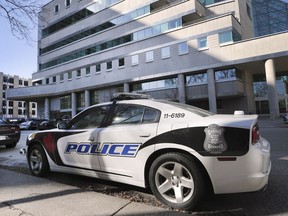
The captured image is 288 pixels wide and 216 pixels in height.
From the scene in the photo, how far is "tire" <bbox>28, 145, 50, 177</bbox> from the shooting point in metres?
5.29

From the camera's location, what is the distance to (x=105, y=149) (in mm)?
4195

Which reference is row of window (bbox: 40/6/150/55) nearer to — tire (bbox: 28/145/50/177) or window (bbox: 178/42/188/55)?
window (bbox: 178/42/188/55)

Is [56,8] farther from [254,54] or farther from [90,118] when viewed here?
[90,118]

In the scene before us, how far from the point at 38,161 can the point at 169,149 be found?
337 cm

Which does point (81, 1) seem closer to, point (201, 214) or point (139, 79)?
point (139, 79)

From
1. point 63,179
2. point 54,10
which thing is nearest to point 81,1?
point 54,10

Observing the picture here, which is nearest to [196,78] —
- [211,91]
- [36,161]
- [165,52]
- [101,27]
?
[211,91]

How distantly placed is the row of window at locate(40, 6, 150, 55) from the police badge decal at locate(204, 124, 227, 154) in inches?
1388

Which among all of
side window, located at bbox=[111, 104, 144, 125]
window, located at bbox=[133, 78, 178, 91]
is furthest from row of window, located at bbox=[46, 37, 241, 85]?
side window, located at bbox=[111, 104, 144, 125]

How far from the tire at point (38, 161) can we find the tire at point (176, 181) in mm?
2794

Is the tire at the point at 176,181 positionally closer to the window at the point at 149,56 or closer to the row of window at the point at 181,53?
the row of window at the point at 181,53

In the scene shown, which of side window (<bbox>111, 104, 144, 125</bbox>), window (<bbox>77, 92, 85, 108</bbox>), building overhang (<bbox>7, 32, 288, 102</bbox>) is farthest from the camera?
window (<bbox>77, 92, 85, 108</bbox>)

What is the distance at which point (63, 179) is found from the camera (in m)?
5.21

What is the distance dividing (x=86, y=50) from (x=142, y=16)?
13.7 meters
